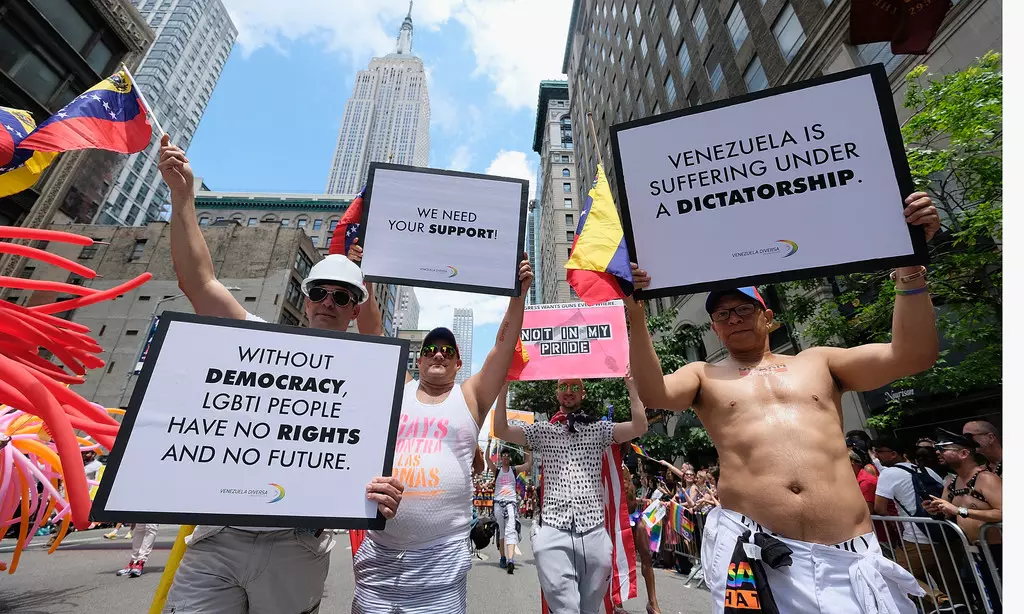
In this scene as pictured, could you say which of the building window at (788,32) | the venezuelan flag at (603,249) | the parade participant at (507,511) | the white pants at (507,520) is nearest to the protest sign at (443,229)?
the venezuelan flag at (603,249)

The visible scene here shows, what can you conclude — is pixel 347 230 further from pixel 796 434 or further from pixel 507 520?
pixel 507 520

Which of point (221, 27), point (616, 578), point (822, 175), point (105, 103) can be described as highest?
point (221, 27)

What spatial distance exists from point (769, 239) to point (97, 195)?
29.6 meters

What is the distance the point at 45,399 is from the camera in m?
1.40

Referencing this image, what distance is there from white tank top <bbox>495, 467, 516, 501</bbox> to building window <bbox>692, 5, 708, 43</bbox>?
73.9 feet

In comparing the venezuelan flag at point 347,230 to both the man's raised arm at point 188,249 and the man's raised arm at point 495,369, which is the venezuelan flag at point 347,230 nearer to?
the man's raised arm at point 188,249

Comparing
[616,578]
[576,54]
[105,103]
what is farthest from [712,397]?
[576,54]

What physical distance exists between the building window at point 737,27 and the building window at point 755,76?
4.30ft

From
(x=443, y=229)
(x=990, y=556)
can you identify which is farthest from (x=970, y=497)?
(x=443, y=229)

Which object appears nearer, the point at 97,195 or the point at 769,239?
the point at 769,239

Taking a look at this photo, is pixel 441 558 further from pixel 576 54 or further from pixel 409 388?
pixel 576 54

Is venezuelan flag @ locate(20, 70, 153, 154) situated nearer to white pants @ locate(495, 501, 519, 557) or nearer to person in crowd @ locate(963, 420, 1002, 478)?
person in crowd @ locate(963, 420, 1002, 478)

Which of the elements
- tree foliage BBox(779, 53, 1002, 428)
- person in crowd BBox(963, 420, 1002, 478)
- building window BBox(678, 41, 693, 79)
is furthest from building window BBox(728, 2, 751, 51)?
person in crowd BBox(963, 420, 1002, 478)

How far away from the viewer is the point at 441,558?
89.1 inches
